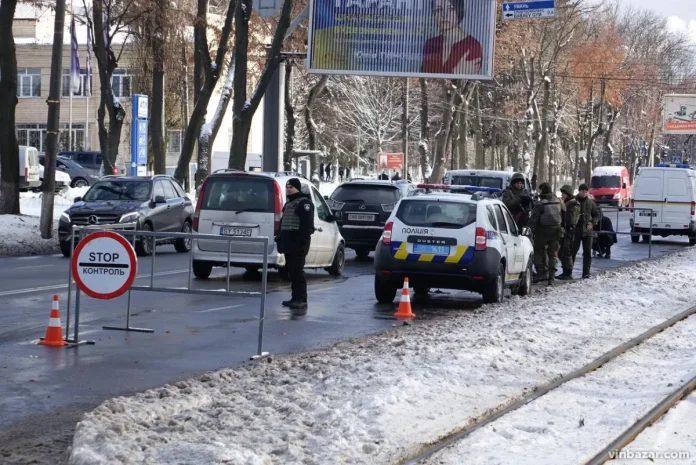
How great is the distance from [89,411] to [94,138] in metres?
68.3

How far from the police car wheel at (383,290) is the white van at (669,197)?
20157 millimetres

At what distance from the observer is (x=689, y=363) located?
37.8 feet

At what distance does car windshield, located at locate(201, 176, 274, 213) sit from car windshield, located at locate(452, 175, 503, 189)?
11527mm

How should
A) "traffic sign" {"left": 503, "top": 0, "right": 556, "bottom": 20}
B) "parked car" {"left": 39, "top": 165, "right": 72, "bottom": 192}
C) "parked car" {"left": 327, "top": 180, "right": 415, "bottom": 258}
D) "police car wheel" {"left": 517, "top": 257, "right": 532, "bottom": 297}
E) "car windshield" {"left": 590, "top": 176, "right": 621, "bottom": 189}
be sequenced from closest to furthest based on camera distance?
"police car wheel" {"left": 517, "top": 257, "right": 532, "bottom": 297}, "parked car" {"left": 327, "top": 180, "right": 415, "bottom": 258}, "traffic sign" {"left": 503, "top": 0, "right": 556, "bottom": 20}, "parked car" {"left": 39, "top": 165, "right": 72, "bottom": 192}, "car windshield" {"left": 590, "top": 176, "right": 621, "bottom": 189}

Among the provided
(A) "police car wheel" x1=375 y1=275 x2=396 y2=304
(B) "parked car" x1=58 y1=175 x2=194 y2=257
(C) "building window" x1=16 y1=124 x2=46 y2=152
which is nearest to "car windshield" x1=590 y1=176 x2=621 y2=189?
(C) "building window" x1=16 y1=124 x2=46 y2=152

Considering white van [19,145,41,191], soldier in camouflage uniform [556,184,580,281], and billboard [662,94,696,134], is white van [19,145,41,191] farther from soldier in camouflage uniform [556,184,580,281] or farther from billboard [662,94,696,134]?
billboard [662,94,696,134]

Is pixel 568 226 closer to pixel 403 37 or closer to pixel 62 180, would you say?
pixel 403 37

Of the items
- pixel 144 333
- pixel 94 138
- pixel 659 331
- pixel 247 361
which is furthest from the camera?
pixel 94 138

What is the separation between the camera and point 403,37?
1300 inches

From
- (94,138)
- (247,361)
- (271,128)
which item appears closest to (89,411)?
(247,361)

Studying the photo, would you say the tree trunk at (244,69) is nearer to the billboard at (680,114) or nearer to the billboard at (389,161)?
the billboard at (389,161)

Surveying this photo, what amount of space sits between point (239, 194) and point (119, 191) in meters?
7.86

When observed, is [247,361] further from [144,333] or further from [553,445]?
[553,445]

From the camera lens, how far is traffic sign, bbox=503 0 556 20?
26.1m
